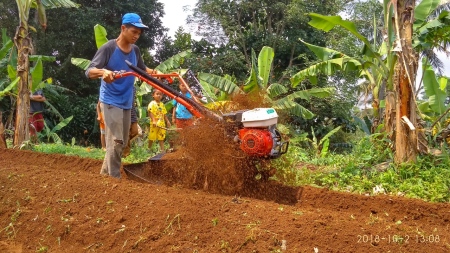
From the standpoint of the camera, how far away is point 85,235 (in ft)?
12.7

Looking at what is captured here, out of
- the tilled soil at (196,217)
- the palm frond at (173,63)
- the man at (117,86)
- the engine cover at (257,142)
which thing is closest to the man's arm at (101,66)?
the man at (117,86)

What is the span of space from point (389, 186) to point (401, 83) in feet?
4.82

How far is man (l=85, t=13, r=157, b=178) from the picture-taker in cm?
542

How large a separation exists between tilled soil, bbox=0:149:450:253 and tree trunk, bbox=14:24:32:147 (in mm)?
4223

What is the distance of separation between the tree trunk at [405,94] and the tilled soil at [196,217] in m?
1.93

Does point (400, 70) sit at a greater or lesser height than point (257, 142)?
greater

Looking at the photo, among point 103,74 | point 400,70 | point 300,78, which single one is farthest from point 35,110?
point 400,70

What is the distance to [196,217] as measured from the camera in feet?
12.4

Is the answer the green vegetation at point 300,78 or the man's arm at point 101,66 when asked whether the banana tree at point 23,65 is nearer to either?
the green vegetation at point 300,78

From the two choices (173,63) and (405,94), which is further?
(173,63)

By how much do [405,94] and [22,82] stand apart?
6971 mm

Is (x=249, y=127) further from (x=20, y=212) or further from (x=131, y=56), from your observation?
(x=20, y=212)

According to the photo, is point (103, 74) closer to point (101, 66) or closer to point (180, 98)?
point (101, 66)

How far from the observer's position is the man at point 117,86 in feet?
17.8
